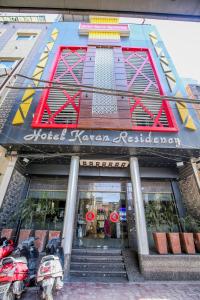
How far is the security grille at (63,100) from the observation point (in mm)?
8073

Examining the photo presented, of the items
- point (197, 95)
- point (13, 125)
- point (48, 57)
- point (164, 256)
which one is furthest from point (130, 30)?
point (164, 256)

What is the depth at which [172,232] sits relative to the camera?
7.46 m

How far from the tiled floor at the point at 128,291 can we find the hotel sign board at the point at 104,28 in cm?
1541

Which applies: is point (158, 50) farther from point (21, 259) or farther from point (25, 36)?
point (21, 259)

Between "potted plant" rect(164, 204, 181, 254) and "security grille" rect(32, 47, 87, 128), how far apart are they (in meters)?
6.29

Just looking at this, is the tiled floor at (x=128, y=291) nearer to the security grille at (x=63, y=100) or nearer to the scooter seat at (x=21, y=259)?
the scooter seat at (x=21, y=259)

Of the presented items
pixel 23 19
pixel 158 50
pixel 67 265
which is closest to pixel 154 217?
pixel 67 265

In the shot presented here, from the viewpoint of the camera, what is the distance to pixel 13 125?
777cm

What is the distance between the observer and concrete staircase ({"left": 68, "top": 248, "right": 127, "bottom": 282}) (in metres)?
5.74

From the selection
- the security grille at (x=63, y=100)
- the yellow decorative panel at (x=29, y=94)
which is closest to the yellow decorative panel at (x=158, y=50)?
the security grille at (x=63, y=100)

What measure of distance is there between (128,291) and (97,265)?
5.83 feet

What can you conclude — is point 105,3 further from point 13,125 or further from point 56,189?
point 56,189

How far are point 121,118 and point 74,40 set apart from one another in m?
8.48

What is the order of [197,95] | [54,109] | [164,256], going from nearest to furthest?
[164,256]
[54,109]
[197,95]
